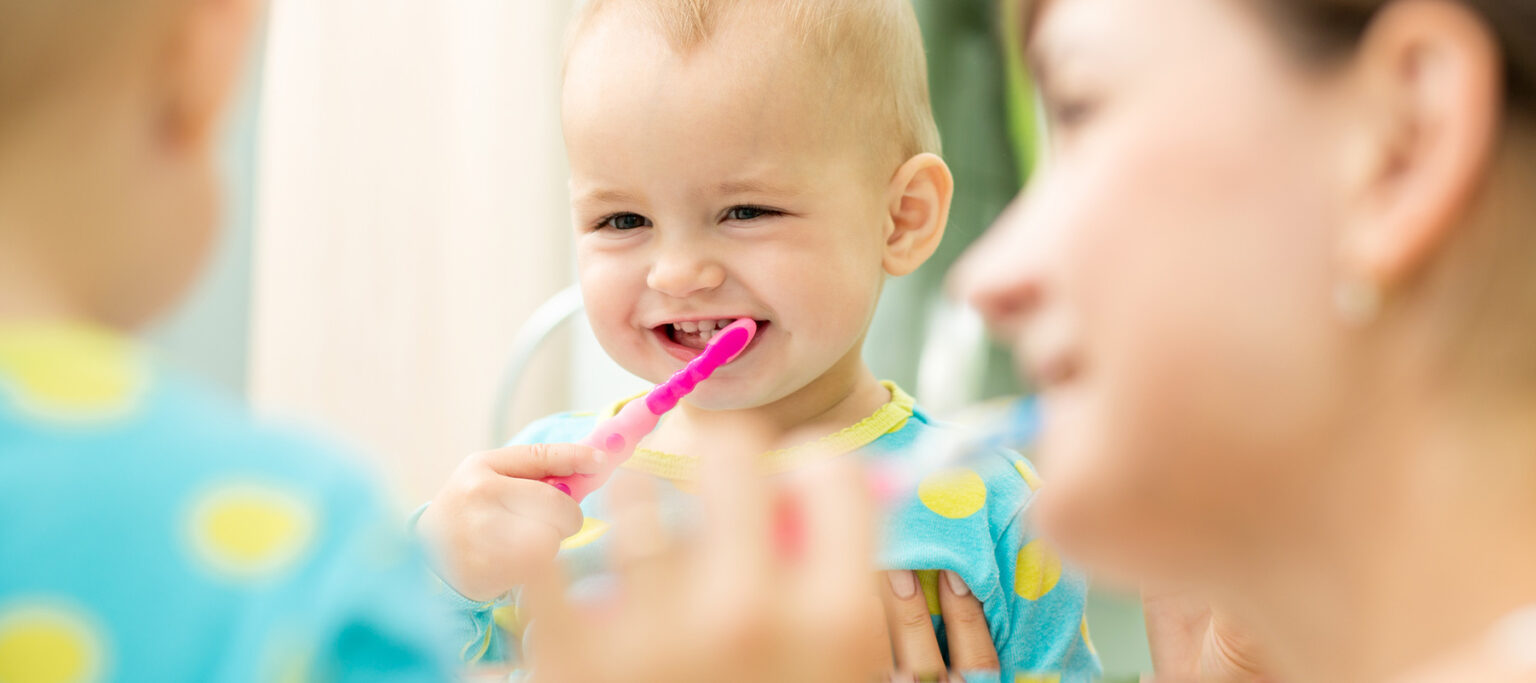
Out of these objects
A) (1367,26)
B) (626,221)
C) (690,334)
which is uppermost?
(1367,26)

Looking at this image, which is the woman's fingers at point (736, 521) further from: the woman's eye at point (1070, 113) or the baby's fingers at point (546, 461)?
the baby's fingers at point (546, 461)

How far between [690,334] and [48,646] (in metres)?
0.67

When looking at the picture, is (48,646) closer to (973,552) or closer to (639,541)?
(639,541)

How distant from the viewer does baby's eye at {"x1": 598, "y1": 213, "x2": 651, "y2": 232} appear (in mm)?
999

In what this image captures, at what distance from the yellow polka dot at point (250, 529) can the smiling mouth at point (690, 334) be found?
0.59 m

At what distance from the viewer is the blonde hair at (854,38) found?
968 mm

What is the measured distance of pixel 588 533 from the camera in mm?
1062

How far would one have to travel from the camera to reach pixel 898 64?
3.45 feet

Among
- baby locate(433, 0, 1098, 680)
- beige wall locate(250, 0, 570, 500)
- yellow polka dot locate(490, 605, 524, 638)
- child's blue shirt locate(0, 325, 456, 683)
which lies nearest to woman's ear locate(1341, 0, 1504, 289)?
child's blue shirt locate(0, 325, 456, 683)

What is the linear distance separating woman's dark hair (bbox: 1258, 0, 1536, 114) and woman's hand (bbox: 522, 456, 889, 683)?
0.77 ft

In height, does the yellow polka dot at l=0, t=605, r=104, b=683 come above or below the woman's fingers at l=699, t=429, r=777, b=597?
above

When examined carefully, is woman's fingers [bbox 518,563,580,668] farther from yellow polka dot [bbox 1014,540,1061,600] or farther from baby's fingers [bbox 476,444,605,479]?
yellow polka dot [bbox 1014,540,1061,600]

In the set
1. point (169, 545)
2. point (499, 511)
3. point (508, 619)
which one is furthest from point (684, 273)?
point (169, 545)

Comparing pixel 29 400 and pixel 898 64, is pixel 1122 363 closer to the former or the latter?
pixel 29 400
